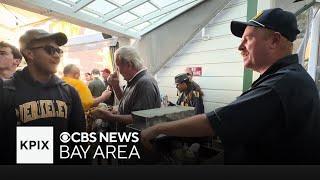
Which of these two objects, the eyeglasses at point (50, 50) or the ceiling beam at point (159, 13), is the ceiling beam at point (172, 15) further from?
the eyeglasses at point (50, 50)

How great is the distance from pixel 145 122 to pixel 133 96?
22cm

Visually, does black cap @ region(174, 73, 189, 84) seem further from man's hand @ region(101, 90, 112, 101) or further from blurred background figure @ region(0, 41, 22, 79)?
blurred background figure @ region(0, 41, 22, 79)

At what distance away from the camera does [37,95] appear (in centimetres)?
70

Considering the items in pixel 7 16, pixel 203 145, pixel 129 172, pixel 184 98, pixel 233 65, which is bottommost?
pixel 129 172

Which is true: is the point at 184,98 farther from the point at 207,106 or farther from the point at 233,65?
the point at 233,65

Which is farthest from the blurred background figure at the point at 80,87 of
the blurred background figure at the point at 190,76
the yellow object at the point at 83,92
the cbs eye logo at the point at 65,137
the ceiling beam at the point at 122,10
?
the blurred background figure at the point at 190,76

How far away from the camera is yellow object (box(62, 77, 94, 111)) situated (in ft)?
2.57

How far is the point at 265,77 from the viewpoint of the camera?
614mm

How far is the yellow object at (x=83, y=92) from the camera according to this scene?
78 centimetres

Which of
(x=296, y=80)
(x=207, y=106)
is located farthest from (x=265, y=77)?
(x=207, y=106)

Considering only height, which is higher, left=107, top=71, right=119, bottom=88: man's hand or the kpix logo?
left=107, top=71, right=119, bottom=88: man's hand

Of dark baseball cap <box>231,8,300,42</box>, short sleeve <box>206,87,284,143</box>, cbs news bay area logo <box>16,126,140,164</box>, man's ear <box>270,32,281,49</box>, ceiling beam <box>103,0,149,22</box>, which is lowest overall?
cbs news bay area logo <box>16,126,140,164</box>

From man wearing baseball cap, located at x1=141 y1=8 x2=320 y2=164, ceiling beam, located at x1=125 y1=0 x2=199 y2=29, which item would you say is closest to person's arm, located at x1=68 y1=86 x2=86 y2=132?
man wearing baseball cap, located at x1=141 y1=8 x2=320 y2=164

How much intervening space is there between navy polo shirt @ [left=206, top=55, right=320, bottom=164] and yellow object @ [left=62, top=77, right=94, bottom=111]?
1.41ft
